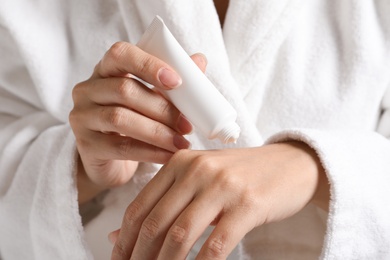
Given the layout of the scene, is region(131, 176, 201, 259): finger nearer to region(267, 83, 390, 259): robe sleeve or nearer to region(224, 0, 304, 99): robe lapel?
region(267, 83, 390, 259): robe sleeve

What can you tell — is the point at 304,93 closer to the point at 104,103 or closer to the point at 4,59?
the point at 104,103

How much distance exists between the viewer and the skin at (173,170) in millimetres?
575

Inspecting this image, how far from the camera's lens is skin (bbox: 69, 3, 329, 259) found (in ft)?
1.89

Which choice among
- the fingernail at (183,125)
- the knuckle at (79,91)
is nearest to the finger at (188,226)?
the fingernail at (183,125)

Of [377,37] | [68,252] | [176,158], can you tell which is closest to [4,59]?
[68,252]

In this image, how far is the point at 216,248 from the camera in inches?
22.2

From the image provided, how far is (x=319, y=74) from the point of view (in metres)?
0.87

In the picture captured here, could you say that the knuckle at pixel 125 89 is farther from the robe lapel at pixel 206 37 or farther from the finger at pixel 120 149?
the robe lapel at pixel 206 37

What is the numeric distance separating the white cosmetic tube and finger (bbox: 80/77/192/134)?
0.08 feet

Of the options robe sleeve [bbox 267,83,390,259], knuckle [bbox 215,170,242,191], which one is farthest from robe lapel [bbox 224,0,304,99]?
knuckle [bbox 215,170,242,191]

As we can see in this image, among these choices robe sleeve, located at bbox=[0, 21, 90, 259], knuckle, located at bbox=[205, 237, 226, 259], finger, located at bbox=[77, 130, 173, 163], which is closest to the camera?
knuckle, located at bbox=[205, 237, 226, 259]

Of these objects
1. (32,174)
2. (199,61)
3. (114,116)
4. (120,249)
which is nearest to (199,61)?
(199,61)

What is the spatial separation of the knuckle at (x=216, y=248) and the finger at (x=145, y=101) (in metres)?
0.14

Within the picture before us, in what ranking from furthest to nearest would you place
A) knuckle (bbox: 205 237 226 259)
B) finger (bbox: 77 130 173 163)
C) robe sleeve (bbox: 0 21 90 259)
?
robe sleeve (bbox: 0 21 90 259)
finger (bbox: 77 130 173 163)
knuckle (bbox: 205 237 226 259)
